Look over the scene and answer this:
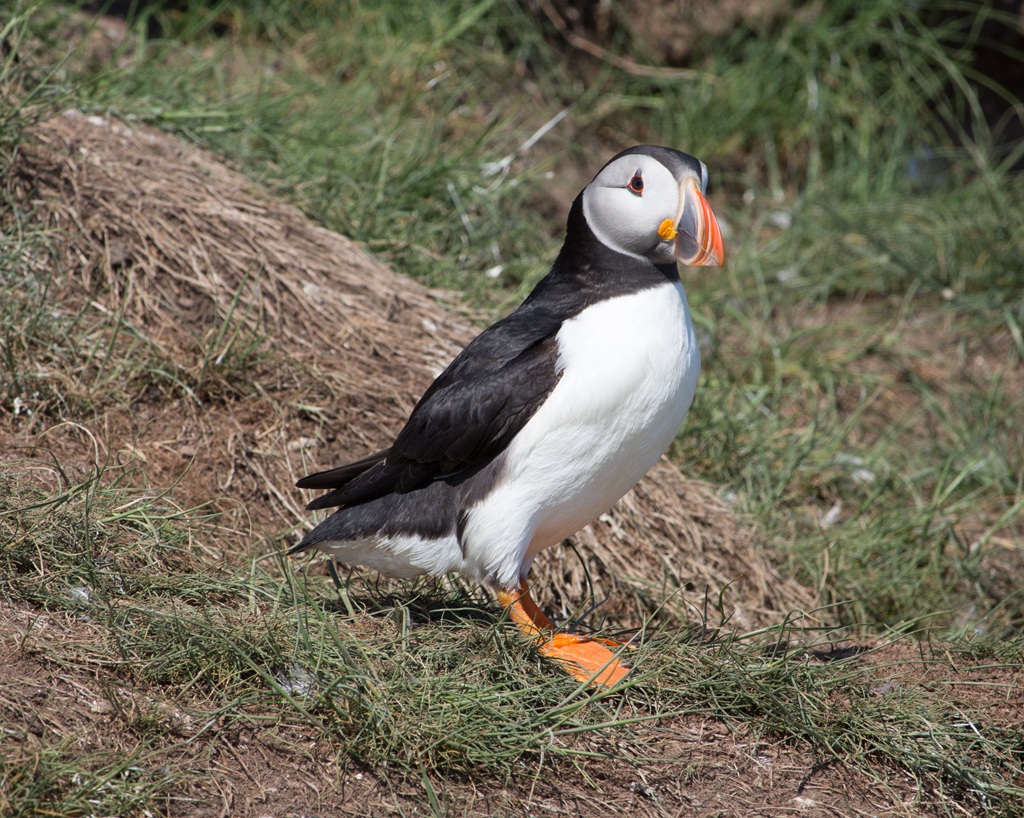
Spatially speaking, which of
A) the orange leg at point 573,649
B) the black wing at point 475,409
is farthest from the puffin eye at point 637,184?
the orange leg at point 573,649

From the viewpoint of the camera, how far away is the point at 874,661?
349cm

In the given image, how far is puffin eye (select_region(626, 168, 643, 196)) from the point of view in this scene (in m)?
3.25

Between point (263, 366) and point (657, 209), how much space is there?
1838 millimetres

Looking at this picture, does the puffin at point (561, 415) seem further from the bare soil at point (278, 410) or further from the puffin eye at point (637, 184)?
the bare soil at point (278, 410)

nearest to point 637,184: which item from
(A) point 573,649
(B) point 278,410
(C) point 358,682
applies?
(A) point 573,649

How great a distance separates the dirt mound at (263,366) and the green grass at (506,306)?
0.08m

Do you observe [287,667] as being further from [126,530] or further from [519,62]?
[519,62]

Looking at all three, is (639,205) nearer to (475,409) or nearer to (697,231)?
(697,231)

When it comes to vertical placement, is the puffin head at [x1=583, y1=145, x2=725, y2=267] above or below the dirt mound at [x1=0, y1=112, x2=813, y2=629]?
above

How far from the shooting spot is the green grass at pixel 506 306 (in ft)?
9.12

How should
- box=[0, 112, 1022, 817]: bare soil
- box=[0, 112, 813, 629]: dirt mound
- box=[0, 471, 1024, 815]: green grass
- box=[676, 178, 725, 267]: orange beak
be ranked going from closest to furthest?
box=[0, 471, 1024, 815]: green grass < box=[0, 112, 1022, 817]: bare soil < box=[676, 178, 725, 267]: orange beak < box=[0, 112, 813, 629]: dirt mound

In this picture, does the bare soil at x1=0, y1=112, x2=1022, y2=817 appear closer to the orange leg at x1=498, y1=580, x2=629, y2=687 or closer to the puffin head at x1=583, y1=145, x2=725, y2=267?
the orange leg at x1=498, y1=580, x2=629, y2=687

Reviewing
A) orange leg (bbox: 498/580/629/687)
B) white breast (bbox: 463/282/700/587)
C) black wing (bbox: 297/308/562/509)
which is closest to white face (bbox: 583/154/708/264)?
white breast (bbox: 463/282/700/587)

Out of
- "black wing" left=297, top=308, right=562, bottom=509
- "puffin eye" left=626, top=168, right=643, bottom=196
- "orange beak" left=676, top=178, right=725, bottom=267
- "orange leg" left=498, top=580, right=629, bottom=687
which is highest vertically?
"puffin eye" left=626, top=168, right=643, bottom=196
